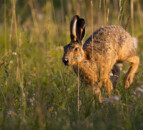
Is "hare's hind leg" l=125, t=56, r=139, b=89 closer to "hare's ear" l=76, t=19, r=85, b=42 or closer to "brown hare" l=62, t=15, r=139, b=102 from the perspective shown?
"brown hare" l=62, t=15, r=139, b=102

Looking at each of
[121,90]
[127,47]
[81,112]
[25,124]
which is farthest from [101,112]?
[127,47]

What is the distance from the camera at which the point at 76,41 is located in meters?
4.50

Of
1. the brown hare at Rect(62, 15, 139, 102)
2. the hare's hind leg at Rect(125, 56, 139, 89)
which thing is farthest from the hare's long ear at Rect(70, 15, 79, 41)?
the hare's hind leg at Rect(125, 56, 139, 89)

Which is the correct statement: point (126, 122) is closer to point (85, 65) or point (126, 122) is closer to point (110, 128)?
point (110, 128)

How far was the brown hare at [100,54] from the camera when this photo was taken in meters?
4.25

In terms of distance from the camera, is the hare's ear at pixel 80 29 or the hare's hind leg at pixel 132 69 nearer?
the hare's ear at pixel 80 29

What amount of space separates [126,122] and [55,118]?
0.72 metres

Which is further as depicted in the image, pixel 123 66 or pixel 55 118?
pixel 123 66

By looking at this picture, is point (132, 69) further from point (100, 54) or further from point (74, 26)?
point (74, 26)

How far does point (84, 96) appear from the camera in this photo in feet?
11.1

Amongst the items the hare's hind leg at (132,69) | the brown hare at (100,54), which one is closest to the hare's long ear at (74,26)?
the brown hare at (100,54)

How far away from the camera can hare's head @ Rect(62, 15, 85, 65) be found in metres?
4.20

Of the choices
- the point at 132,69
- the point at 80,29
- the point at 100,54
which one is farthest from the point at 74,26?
the point at 132,69

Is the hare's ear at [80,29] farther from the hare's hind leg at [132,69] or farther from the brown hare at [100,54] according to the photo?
the hare's hind leg at [132,69]
